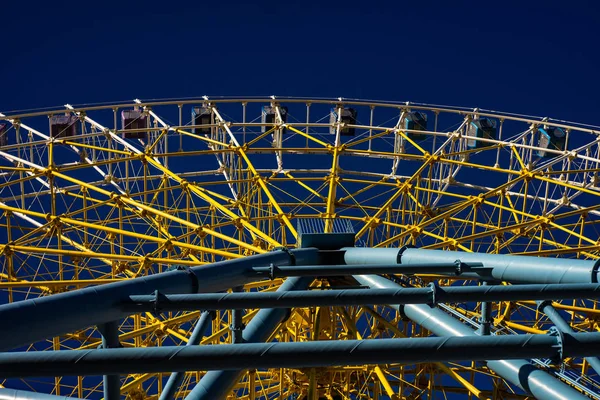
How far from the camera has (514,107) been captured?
77.6m

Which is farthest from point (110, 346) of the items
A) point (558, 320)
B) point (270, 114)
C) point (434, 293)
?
point (270, 114)

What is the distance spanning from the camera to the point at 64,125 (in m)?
42.5

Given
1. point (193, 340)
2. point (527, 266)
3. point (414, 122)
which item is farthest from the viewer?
point (414, 122)

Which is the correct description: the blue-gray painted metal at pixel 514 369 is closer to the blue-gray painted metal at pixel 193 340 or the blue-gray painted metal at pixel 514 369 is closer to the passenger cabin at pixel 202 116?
the blue-gray painted metal at pixel 193 340

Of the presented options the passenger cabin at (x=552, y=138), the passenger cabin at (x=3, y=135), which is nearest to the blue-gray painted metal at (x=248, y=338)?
the passenger cabin at (x=552, y=138)

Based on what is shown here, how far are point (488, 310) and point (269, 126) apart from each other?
29.6 m

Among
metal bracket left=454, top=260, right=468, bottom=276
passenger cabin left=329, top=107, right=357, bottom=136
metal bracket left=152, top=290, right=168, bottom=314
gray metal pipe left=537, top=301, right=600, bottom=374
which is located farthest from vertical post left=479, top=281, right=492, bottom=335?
passenger cabin left=329, top=107, right=357, bottom=136

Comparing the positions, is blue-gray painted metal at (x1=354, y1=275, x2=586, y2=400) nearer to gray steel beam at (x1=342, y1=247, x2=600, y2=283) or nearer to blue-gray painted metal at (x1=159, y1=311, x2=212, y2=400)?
gray steel beam at (x1=342, y1=247, x2=600, y2=283)

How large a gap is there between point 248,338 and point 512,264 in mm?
6142

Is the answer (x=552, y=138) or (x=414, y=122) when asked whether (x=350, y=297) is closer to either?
(x=414, y=122)

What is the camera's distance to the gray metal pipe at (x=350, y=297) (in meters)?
14.0

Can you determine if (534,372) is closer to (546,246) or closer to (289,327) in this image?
(289,327)

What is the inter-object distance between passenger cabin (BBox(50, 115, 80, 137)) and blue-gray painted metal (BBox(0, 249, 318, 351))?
86.2 feet

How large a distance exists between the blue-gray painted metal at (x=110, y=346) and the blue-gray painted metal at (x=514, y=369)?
5.35 m
